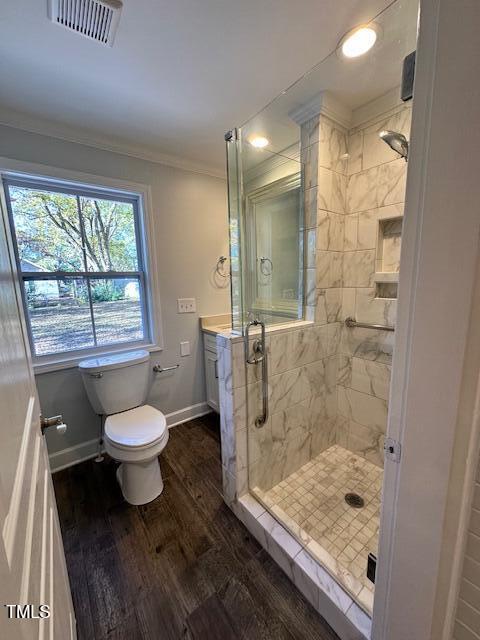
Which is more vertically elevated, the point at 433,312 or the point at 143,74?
the point at 143,74

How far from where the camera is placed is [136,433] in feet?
5.32

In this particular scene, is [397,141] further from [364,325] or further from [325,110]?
[364,325]

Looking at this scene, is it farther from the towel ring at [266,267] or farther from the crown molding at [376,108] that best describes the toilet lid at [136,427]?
the crown molding at [376,108]

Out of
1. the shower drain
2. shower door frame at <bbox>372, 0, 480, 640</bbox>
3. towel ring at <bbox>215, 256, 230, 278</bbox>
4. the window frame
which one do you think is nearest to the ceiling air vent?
the window frame

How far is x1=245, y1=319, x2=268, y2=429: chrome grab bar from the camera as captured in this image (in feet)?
4.77

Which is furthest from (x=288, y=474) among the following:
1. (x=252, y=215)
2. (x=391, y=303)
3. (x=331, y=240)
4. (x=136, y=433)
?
(x=252, y=215)

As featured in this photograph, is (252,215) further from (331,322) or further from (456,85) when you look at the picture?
(456,85)

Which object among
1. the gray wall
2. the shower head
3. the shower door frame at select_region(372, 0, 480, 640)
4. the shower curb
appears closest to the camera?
the shower door frame at select_region(372, 0, 480, 640)

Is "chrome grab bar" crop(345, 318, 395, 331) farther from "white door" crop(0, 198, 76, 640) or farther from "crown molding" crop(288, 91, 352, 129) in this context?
"white door" crop(0, 198, 76, 640)

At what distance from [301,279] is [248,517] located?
1.49 m

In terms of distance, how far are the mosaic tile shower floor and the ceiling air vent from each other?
7.85ft

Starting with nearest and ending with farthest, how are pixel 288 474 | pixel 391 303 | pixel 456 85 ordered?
pixel 456 85, pixel 391 303, pixel 288 474

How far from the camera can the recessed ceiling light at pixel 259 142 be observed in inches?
66.9

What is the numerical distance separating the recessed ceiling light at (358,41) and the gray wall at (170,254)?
1.38 metres
